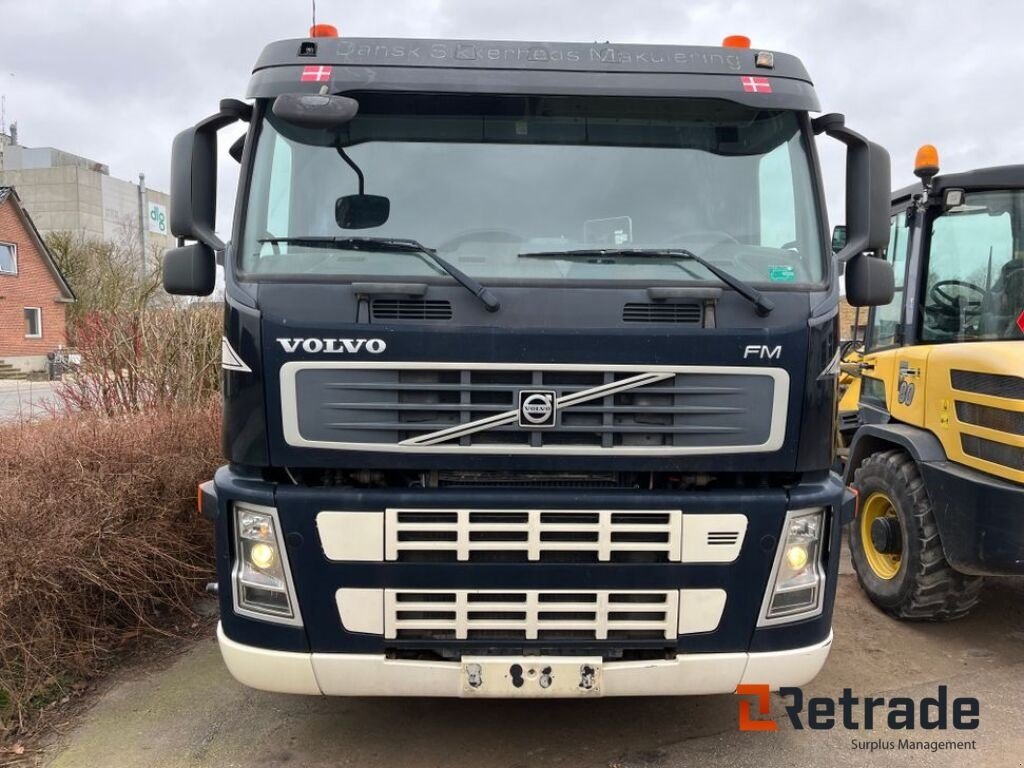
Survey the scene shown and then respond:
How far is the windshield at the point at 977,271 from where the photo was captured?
4.21 metres

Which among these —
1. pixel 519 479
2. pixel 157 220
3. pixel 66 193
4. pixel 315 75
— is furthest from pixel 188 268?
pixel 66 193

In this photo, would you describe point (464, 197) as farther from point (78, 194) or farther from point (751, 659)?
point (78, 194)

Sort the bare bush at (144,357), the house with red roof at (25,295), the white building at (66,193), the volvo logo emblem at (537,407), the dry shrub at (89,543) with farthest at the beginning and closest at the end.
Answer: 1. the white building at (66,193)
2. the house with red roof at (25,295)
3. the bare bush at (144,357)
4. the dry shrub at (89,543)
5. the volvo logo emblem at (537,407)

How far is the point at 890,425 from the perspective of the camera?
489 centimetres

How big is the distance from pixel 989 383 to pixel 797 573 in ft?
5.83

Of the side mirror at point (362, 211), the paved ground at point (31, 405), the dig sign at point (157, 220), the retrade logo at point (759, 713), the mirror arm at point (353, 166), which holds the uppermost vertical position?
the dig sign at point (157, 220)

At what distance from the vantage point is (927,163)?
4555 mm

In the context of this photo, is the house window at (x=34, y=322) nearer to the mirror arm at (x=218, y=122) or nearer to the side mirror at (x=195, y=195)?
the side mirror at (x=195, y=195)

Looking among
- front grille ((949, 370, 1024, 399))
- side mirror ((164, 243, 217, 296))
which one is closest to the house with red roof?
side mirror ((164, 243, 217, 296))

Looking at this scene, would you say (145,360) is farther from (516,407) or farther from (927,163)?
(927,163)

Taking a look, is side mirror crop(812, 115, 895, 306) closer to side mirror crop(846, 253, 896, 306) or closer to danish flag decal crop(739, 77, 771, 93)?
side mirror crop(846, 253, 896, 306)

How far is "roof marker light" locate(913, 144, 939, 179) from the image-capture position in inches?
179

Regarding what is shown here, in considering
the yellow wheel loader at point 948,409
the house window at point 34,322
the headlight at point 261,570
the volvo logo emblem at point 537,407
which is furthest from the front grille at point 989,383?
the house window at point 34,322

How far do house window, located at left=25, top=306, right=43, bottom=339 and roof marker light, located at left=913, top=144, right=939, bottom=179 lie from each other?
3830 centimetres
